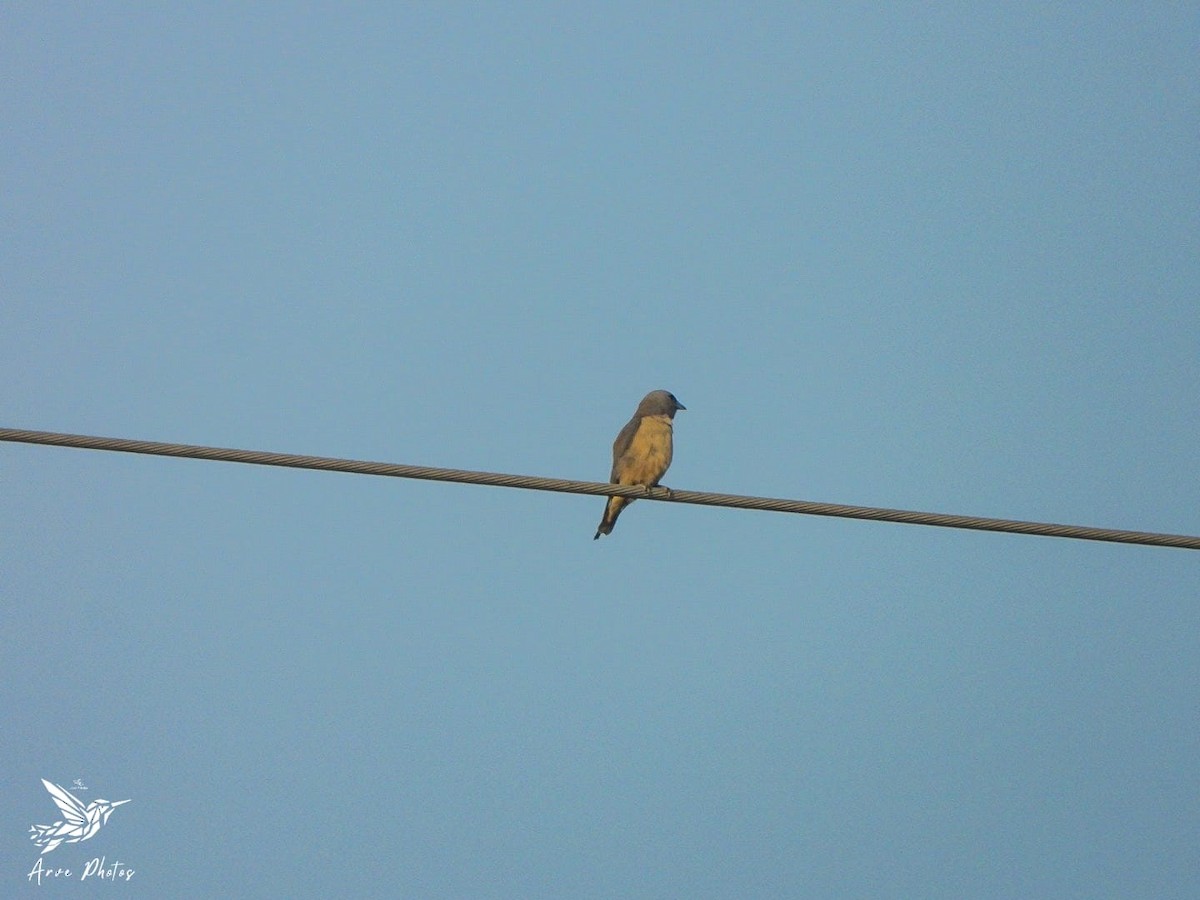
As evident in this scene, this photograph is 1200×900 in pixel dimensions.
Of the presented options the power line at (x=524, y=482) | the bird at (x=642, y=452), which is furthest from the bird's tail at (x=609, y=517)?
the power line at (x=524, y=482)

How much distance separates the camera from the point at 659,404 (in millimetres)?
12180

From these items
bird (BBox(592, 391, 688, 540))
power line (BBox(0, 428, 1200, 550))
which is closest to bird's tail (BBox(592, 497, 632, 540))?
bird (BBox(592, 391, 688, 540))

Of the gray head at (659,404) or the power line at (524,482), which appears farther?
the gray head at (659,404)

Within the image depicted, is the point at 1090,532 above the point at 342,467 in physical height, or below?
above

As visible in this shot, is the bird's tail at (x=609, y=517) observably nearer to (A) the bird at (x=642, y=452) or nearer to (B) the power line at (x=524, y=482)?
(A) the bird at (x=642, y=452)

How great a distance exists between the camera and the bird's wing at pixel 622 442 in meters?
12.0

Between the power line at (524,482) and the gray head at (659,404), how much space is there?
4809 mm

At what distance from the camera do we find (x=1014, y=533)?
699 cm

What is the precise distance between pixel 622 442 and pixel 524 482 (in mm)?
5057

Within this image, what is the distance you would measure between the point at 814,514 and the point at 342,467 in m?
2.23

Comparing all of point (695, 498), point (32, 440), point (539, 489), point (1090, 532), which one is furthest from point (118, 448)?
point (1090, 532)

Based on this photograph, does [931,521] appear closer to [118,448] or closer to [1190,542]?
[1190,542]

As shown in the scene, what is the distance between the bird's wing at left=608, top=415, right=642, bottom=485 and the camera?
1196 centimetres

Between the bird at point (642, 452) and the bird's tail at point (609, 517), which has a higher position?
the bird at point (642, 452)
